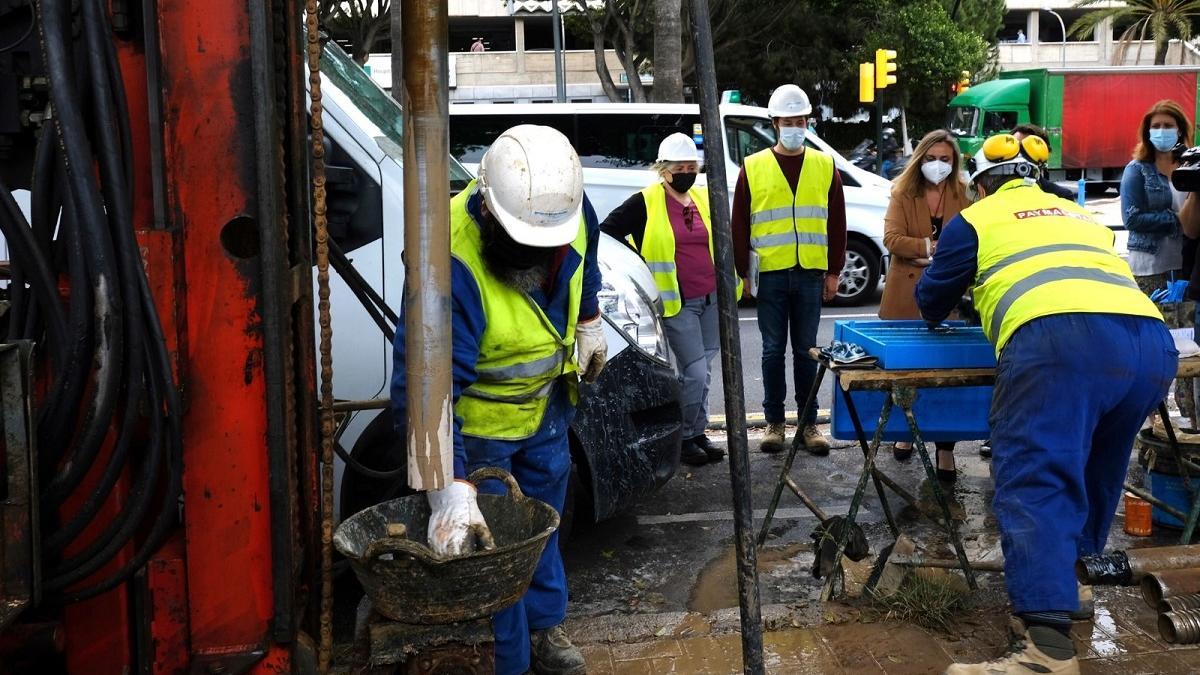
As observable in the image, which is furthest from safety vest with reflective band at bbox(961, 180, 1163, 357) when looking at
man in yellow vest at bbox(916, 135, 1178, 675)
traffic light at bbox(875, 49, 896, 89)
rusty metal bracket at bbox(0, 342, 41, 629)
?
traffic light at bbox(875, 49, 896, 89)

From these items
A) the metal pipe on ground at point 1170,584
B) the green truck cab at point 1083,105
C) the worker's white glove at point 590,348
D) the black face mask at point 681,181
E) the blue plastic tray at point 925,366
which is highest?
the green truck cab at point 1083,105

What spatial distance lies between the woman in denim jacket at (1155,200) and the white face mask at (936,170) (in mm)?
Answer: 1205

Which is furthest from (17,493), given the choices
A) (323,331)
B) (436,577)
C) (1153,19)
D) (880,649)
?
(1153,19)

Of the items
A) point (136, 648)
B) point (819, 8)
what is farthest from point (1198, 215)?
point (819, 8)

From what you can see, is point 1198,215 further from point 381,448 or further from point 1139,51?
point 1139,51

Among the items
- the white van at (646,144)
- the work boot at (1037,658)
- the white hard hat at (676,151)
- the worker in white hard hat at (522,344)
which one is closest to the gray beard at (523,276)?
the worker in white hard hat at (522,344)

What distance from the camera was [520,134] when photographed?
10.2ft

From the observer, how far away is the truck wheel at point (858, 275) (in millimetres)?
11875

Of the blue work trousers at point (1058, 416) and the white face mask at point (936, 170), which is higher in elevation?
the white face mask at point (936, 170)

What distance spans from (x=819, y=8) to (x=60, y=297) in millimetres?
28679

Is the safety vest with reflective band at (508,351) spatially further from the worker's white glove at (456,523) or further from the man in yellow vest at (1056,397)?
the man in yellow vest at (1056,397)

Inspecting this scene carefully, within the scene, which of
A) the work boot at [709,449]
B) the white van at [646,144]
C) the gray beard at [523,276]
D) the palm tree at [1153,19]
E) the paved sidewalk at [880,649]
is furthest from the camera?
the palm tree at [1153,19]

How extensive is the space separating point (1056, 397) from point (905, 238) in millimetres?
2630

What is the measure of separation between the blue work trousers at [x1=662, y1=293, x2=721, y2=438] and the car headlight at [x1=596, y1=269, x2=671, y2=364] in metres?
0.88
